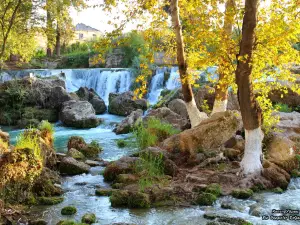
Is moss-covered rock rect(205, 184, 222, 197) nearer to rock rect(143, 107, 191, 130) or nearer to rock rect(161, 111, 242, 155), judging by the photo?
rock rect(161, 111, 242, 155)

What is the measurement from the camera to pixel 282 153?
9828 mm

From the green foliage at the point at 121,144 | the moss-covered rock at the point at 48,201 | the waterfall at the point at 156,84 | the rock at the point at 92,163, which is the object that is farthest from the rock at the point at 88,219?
the waterfall at the point at 156,84

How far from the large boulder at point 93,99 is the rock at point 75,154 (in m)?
10.2

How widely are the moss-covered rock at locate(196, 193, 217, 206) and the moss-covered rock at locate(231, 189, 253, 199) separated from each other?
0.52 m

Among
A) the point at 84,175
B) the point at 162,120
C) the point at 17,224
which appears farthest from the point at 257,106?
the point at 162,120

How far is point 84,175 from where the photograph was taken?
9.98 metres

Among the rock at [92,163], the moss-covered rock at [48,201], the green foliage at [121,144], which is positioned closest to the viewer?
the moss-covered rock at [48,201]

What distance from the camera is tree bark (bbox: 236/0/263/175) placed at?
25.5ft

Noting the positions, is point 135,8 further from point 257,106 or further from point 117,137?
point 117,137

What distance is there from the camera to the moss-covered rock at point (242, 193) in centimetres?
786

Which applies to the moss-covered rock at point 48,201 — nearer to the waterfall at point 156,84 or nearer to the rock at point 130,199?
the rock at point 130,199

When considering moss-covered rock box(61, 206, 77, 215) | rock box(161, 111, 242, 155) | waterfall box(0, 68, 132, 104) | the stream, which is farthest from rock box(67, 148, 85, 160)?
waterfall box(0, 68, 132, 104)

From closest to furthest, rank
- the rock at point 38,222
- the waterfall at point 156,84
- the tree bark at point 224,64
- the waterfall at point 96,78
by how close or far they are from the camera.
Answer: the rock at point 38,222 → the tree bark at point 224,64 → the waterfall at point 156,84 → the waterfall at point 96,78

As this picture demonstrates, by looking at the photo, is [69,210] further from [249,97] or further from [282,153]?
[282,153]
